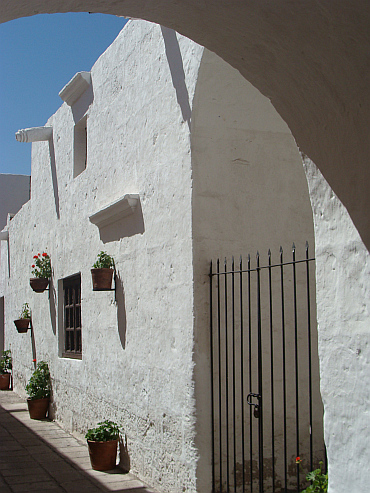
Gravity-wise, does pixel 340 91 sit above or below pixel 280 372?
above

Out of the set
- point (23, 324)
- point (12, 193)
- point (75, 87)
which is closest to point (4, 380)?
point (23, 324)

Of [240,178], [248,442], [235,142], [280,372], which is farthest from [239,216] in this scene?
[248,442]

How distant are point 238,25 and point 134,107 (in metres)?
3.95

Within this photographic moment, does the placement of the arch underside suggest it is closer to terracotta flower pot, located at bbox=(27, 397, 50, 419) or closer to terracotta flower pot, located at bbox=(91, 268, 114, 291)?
terracotta flower pot, located at bbox=(91, 268, 114, 291)

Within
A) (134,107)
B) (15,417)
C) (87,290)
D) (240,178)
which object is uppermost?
(134,107)

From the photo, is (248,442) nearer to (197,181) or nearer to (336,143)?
(197,181)

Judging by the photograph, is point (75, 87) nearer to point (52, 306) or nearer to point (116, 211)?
point (116, 211)

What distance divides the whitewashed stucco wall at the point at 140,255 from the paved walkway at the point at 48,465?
0.26 metres

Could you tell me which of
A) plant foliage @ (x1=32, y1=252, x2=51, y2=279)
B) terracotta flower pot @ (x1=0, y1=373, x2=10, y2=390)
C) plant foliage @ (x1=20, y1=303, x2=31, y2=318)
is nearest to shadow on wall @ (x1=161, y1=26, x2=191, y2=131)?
plant foliage @ (x1=32, y1=252, x2=51, y2=279)

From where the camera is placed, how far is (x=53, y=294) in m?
9.66

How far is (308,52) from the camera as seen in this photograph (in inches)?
94.4

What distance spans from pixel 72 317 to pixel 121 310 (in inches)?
103

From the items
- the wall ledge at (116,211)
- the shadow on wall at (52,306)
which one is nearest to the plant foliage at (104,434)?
the wall ledge at (116,211)

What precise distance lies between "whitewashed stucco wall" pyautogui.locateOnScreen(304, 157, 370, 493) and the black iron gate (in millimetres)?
1913
